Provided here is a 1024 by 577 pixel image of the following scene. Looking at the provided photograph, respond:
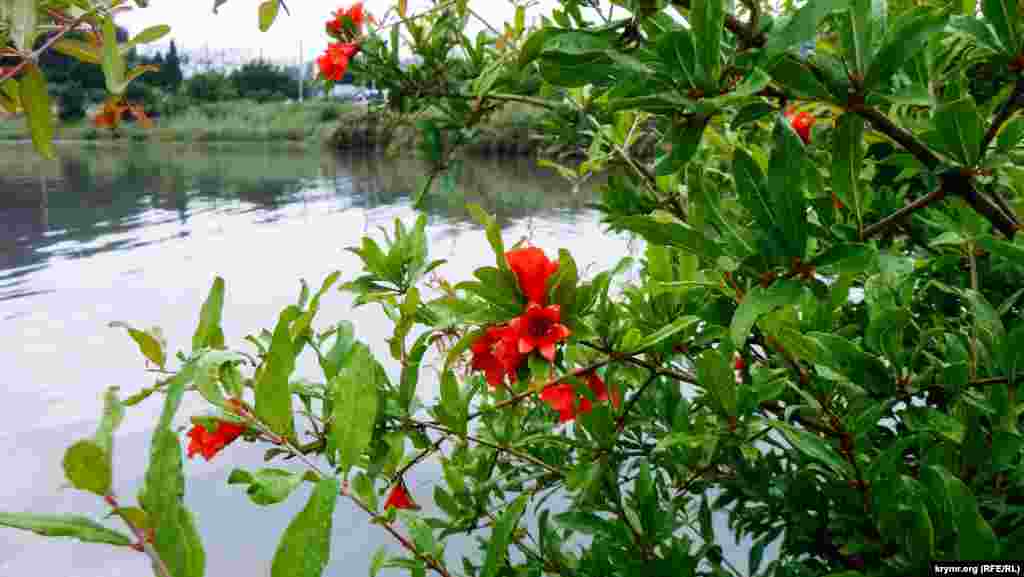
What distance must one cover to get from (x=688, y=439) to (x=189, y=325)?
3.73m

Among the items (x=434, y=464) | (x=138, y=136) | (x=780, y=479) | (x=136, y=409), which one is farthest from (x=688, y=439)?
(x=138, y=136)

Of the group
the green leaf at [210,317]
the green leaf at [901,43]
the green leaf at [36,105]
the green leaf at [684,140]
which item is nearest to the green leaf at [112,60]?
the green leaf at [36,105]

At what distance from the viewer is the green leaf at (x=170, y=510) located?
28cm

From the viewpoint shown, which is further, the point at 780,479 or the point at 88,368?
the point at 88,368

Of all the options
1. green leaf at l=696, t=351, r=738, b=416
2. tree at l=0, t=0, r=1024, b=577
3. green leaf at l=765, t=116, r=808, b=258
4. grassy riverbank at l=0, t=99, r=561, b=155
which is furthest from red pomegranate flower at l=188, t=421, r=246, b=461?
grassy riverbank at l=0, t=99, r=561, b=155

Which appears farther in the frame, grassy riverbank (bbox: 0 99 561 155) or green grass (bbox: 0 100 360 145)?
green grass (bbox: 0 100 360 145)

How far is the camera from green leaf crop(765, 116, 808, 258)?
419 millimetres

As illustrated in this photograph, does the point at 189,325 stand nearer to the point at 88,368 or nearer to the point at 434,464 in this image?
the point at 88,368

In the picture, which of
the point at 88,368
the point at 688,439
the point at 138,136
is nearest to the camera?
the point at 688,439

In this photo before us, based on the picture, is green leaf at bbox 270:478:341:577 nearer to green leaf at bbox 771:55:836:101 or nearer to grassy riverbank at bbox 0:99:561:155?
green leaf at bbox 771:55:836:101

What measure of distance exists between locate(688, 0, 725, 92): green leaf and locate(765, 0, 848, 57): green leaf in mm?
26

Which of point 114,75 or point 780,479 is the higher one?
point 114,75

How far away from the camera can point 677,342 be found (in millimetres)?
789

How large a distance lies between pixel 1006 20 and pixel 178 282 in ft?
16.6
